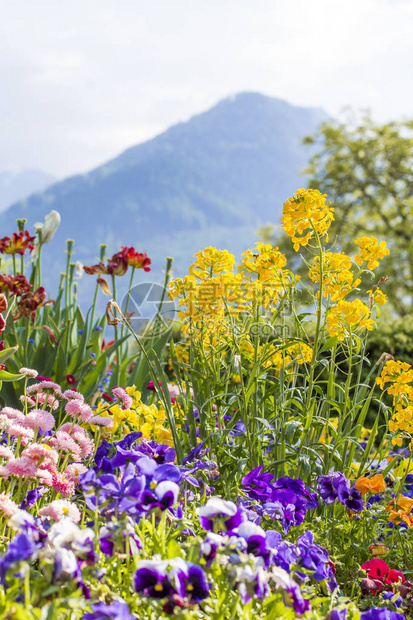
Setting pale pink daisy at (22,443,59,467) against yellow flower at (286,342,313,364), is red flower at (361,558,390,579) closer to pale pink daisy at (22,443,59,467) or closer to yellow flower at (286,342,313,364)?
yellow flower at (286,342,313,364)

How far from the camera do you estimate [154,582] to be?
94 centimetres

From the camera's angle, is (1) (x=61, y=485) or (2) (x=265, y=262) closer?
(1) (x=61, y=485)

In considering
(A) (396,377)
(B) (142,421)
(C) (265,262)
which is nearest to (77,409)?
(B) (142,421)

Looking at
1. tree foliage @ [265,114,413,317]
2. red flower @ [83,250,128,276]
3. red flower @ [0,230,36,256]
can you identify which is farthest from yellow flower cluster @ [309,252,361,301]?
tree foliage @ [265,114,413,317]

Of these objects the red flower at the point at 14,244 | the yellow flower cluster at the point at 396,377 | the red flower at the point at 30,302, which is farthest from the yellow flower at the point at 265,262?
the red flower at the point at 14,244

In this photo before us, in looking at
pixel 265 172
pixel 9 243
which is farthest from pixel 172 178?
pixel 9 243

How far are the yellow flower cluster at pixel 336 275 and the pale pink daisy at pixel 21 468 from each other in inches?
43.0

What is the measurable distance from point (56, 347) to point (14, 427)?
151 centimetres

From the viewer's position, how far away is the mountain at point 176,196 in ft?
497

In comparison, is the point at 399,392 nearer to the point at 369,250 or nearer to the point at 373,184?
the point at 369,250

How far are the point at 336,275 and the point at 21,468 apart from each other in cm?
120

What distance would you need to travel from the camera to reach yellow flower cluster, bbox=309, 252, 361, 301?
6.03 ft

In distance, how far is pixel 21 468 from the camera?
1.38m

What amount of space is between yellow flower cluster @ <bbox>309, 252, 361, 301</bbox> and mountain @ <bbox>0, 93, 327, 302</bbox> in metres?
138
